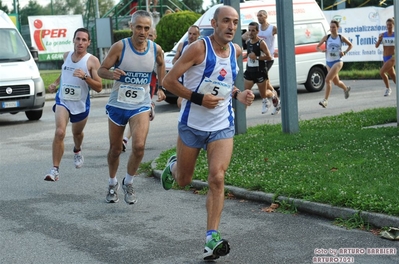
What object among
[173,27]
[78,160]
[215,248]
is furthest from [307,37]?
[215,248]

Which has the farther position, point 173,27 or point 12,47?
point 173,27

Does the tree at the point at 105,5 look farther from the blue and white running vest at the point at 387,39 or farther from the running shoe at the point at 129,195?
the running shoe at the point at 129,195

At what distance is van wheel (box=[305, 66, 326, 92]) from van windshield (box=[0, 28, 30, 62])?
830cm

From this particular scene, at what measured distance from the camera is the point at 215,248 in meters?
6.36

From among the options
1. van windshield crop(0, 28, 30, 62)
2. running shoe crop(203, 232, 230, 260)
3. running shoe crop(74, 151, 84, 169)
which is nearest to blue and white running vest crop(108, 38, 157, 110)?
running shoe crop(74, 151, 84, 169)

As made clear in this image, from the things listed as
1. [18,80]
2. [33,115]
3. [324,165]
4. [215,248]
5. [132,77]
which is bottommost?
[33,115]

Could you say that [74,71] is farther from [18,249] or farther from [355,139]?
[355,139]

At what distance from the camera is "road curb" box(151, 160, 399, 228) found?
7.29 metres

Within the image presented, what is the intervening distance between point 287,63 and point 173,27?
1964cm

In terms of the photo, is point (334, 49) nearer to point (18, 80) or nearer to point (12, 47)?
point (18, 80)

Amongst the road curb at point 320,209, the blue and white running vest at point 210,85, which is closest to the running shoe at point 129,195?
the road curb at point 320,209

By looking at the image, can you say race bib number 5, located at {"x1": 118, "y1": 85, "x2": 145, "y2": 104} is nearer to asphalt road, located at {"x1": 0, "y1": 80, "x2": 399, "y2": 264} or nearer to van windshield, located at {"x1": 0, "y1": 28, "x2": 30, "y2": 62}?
asphalt road, located at {"x1": 0, "y1": 80, "x2": 399, "y2": 264}

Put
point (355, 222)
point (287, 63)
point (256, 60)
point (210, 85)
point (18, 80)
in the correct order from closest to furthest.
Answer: point (210, 85) → point (355, 222) → point (287, 63) → point (256, 60) → point (18, 80)

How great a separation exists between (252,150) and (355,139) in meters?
1.52
